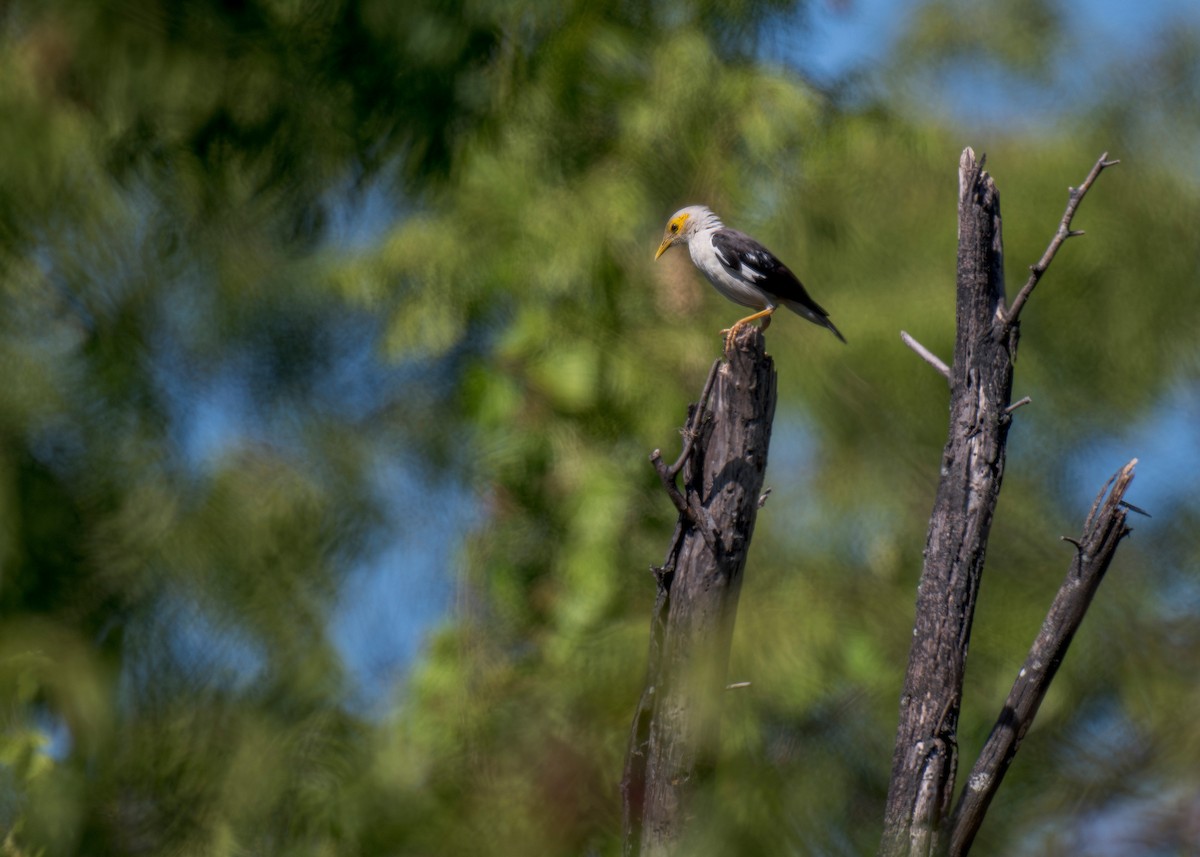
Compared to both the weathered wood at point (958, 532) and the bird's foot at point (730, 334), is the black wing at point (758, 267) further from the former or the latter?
the weathered wood at point (958, 532)

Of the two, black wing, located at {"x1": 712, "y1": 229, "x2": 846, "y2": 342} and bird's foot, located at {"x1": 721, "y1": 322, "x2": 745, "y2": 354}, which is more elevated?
black wing, located at {"x1": 712, "y1": 229, "x2": 846, "y2": 342}

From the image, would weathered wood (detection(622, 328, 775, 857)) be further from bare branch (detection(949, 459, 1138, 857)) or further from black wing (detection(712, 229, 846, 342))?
black wing (detection(712, 229, 846, 342))

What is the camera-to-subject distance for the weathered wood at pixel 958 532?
213 centimetres

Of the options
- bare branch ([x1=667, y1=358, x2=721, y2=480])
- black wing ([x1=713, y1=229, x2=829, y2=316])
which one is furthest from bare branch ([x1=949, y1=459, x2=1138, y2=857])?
black wing ([x1=713, y1=229, x2=829, y2=316])

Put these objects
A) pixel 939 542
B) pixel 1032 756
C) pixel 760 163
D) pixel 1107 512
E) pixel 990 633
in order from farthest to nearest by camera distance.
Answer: pixel 760 163 < pixel 990 633 < pixel 1032 756 < pixel 939 542 < pixel 1107 512

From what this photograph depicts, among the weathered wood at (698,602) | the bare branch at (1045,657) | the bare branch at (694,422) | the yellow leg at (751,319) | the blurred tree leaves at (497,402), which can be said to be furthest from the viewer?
the yellow leg at (751,319)

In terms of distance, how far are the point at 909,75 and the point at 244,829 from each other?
493 cm

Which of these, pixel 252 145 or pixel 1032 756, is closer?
pixel 1032 756

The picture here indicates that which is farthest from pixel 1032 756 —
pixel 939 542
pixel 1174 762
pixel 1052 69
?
pixel 1052 69

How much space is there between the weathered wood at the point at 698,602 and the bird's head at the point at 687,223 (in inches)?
73.5

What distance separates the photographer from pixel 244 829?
2828mm

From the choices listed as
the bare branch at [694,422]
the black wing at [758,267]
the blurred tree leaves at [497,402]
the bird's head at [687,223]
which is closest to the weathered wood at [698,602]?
the bare branch at [694,422]

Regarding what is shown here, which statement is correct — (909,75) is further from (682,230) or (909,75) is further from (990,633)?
(990,633)

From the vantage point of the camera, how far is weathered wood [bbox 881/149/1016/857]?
2.13m
